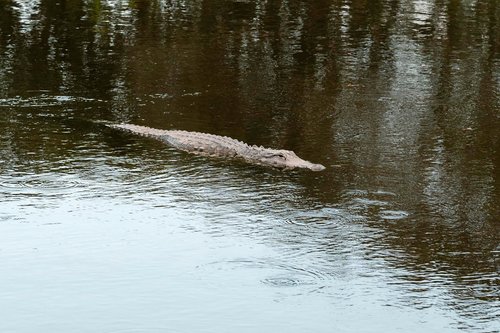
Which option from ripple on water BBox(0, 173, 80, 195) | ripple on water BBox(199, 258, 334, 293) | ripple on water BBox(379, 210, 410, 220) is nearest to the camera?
ripple on water BBox(199, 258, 334, 293)

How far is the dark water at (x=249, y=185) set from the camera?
8.62 m

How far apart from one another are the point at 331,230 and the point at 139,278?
2266 millimetres

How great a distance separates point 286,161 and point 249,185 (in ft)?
2.54

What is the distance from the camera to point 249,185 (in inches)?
A: 473

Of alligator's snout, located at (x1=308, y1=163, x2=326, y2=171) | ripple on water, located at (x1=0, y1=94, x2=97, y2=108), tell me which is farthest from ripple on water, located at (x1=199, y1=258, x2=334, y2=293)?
ripple on water, located at (x1=0, y1=94, x2=97, y2=108)

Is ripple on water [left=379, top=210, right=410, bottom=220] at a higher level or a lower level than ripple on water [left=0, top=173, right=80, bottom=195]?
lower

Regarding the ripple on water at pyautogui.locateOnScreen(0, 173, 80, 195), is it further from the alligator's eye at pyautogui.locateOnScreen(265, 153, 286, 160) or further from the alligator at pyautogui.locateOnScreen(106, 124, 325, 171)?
the alligator's eye at pyautogui.locateOnScreen(265, 153, 286, 160)

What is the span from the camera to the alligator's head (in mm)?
12570

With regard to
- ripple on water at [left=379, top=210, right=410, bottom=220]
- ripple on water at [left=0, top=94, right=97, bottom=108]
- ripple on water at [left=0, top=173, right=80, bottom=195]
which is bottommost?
ripple on water at [left=379, top=210, right=410, bottom=220]

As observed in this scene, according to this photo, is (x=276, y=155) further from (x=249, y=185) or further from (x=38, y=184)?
(x=38, y=184)

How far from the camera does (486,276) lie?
9266 mm

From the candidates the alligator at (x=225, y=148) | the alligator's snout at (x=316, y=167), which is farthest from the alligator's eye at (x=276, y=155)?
the alligator's snout at (x=316, y=167)

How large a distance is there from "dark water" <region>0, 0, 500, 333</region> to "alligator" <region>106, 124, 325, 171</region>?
0.60ft

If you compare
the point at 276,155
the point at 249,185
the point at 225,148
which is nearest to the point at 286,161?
the point at 276,155
